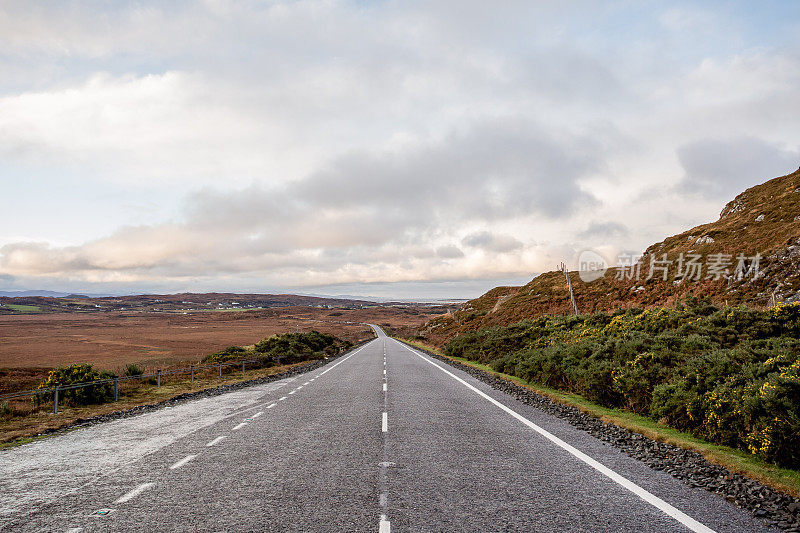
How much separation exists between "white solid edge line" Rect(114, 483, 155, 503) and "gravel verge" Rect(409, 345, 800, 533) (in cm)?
767

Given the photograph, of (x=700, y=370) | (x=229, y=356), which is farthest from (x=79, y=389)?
(x=700, y=370)

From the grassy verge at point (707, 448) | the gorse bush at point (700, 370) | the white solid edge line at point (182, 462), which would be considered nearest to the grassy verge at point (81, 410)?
the white solid edge line at point (182, 462)

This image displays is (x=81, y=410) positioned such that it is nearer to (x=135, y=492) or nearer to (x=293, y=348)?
(x=135, y=492)

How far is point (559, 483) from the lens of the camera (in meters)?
5.99

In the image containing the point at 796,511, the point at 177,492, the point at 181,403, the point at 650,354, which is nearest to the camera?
the point at 796,511

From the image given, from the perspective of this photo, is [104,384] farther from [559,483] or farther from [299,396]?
[559,483]

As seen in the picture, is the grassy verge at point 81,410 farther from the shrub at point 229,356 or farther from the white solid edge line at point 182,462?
the shrub at point 229,356

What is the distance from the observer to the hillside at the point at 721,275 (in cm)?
3475

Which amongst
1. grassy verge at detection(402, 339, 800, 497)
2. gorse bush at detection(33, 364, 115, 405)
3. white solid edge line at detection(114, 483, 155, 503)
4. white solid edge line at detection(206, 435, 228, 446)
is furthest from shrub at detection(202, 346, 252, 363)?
white solid edge line at detection(114, 483, 155, 503)

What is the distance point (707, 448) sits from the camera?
746 cm

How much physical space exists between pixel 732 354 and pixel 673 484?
4.53 metres

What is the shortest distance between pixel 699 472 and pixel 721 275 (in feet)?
138

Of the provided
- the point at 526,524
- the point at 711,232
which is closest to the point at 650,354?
the point at 526,524

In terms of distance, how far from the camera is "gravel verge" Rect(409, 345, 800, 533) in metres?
5.03
